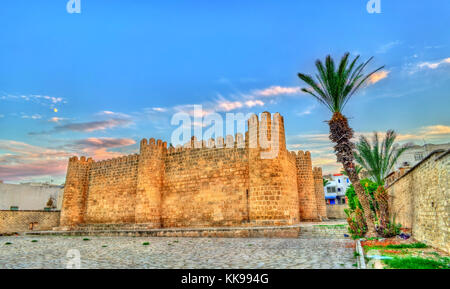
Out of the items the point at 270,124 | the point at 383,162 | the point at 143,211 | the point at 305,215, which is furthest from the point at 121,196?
the point at 383,162

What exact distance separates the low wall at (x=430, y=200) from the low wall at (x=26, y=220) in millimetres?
24085

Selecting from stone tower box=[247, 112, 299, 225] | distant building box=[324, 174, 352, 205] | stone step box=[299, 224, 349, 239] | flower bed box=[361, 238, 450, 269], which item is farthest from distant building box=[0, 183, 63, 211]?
distant building box=[324, 174, 352, 205]

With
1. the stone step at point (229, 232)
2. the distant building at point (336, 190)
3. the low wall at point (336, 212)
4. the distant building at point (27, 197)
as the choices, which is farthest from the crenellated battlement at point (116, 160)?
the distant building at point (336, 190)

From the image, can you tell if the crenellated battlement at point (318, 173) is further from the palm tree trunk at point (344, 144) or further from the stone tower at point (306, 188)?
the palm tree trunk at point (344, 144)

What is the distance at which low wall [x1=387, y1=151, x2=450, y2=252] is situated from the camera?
5.97 meters

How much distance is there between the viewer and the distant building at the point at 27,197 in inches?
1114

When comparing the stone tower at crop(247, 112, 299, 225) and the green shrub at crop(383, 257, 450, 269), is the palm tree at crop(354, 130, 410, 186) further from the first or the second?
the green shrub at crop(383, 257, 450, 269)

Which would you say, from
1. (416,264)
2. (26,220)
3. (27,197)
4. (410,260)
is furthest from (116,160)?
(27,197)

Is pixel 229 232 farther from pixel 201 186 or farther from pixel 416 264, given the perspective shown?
pixel 416 264

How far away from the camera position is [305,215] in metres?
17.6

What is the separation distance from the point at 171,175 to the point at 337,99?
10250 millimetres

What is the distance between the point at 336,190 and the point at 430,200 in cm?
4352

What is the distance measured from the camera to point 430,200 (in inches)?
275
